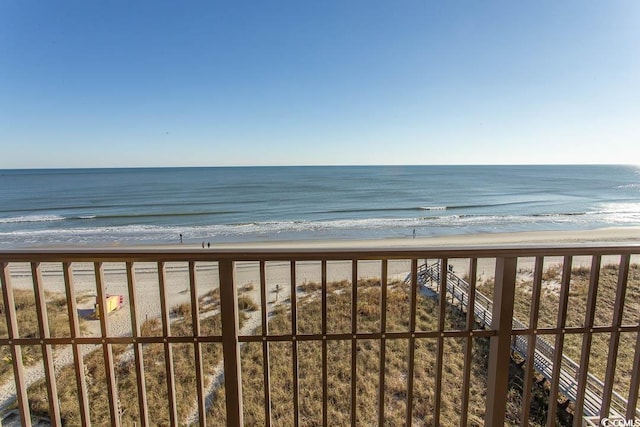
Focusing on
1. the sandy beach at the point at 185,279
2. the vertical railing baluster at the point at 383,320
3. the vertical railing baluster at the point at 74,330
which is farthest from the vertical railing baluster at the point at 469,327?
the sandy beach at the point at 185,279

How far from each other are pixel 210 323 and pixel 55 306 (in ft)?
10.8

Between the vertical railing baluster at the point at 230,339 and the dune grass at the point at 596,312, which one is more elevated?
the vertical railing baluster at the point at 230,339

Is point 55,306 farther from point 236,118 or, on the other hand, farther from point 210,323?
point 236,118

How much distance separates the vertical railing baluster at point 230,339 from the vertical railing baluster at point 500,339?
1.07 m

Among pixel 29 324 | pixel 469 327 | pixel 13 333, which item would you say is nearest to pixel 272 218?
pixel 29 324

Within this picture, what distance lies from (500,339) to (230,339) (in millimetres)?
1138

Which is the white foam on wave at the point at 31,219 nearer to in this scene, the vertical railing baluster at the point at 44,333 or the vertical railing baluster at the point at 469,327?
the vertical railing baluster at the point at 44,333

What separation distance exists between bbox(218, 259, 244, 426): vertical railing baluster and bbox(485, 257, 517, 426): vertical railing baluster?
1068 mm

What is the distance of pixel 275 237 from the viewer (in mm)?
13086

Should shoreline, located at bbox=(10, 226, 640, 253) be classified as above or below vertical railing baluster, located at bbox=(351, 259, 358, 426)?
below

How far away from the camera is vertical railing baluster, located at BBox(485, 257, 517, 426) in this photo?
1225mm

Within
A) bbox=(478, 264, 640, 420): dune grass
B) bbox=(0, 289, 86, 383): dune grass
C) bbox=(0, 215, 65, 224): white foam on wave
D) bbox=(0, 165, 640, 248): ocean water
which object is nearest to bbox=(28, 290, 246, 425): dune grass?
bbox=(0, 289, 86, 383): dune grass

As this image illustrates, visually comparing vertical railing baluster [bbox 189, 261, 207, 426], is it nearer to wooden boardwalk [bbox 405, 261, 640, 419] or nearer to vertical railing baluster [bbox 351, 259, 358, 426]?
vertical railing baluster [bbox 351, 259, 358, 426]

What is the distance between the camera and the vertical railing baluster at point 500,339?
123 centimetres
